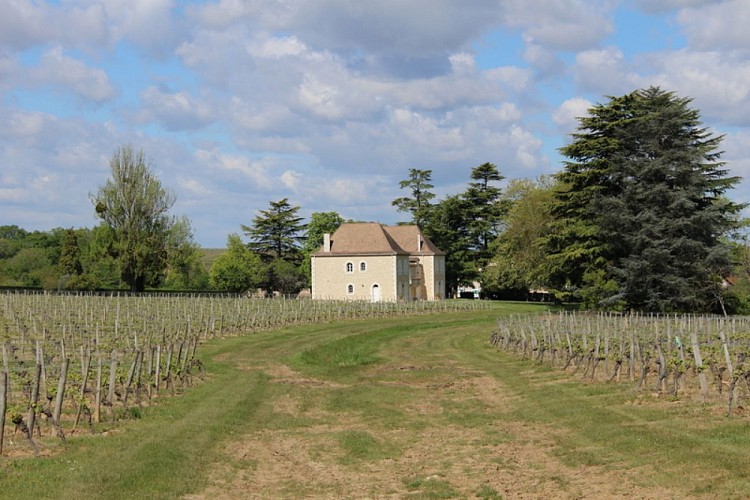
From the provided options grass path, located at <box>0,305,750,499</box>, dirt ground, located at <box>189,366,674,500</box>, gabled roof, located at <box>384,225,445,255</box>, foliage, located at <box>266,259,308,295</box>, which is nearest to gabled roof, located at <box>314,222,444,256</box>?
gabled roof, located at <box>384,225,445,255</box>

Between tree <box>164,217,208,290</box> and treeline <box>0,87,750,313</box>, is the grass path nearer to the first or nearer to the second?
treeline <box>0,87,750,313</box>

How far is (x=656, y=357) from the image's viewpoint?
2105cm

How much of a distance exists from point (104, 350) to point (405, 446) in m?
16.0

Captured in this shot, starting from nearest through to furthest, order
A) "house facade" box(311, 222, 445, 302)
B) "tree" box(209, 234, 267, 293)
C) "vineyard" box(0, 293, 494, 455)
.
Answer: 1. "vineyard" box(0, 293, 494, 455)
2. "house facade" box(311, 222, 445, 302)
3. "tree" box(209, 234, 267, 293)

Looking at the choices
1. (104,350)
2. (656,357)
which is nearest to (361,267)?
(104,350)

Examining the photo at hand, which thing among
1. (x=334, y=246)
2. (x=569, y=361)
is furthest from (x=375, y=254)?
(x=569, y=361)

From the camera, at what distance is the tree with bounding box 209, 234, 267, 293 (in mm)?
86562

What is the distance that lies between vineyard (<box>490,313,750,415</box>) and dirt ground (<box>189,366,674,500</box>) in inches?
155

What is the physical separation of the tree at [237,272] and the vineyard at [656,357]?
5458cm

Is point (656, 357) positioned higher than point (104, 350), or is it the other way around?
point (104, 350)

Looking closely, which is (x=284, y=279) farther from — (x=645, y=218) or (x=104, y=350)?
(x=104, y=350)

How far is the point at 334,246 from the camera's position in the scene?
78000 millimetres

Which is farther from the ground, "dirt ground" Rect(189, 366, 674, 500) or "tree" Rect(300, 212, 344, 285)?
"tree" Rect(300, 212, 344, 285)

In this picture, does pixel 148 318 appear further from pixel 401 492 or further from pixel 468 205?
pixel 468 205
